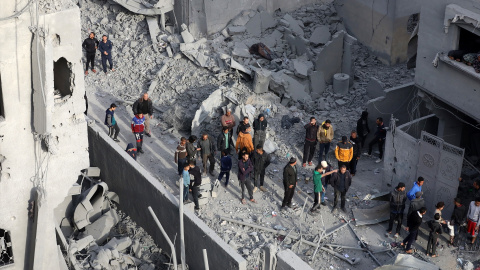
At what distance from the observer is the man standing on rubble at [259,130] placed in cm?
2266

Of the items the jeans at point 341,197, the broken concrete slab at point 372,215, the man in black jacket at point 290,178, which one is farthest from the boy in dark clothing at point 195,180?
the broken concrete slab at point 372,215

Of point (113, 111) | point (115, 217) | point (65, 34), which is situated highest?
point (65, 34)

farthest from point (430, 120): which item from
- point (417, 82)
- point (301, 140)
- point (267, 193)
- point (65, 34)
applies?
point (65, 34)

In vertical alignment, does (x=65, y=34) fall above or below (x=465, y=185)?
above

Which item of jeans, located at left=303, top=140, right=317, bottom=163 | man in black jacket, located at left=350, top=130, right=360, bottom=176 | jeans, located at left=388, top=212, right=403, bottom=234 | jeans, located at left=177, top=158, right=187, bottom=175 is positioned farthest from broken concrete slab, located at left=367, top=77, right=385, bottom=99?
jeans, located at left=177, top=158, right=187, bottom=175

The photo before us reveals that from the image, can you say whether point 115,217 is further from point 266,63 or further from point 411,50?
point 411,50

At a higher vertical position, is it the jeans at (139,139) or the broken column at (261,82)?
the broken column at (261,82)

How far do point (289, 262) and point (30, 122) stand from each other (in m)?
6.03

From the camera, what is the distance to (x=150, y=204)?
68.3 ft

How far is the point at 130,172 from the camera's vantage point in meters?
21.3

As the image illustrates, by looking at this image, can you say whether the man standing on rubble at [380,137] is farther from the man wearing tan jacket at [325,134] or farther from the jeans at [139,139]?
the jeans at [139,139]

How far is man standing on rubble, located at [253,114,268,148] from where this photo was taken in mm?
22659

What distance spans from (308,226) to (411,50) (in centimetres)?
830

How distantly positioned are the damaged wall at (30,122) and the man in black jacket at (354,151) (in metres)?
6.90
